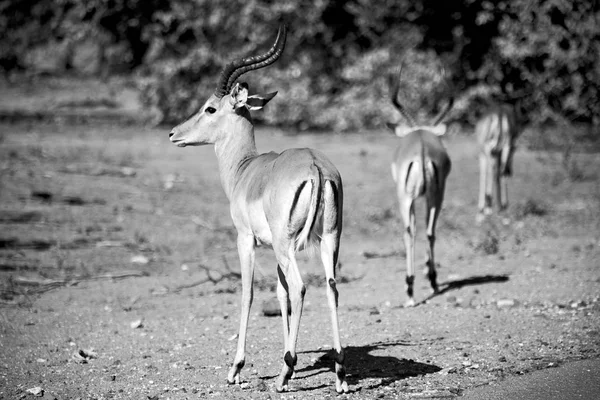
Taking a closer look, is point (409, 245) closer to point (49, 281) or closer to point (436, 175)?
point (436, 175)

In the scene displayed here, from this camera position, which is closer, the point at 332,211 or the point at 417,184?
the point at 332,211

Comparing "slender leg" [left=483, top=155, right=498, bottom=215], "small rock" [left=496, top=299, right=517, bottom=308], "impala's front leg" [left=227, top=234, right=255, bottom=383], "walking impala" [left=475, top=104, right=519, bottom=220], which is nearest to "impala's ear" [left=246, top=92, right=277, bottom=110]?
"impala's front leg" [left=227, top=234, right=255, bottom=383]

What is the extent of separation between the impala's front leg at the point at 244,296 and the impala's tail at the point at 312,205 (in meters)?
0.52

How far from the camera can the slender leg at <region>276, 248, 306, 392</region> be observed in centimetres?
548

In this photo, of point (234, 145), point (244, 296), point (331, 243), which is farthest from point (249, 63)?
point (244, 296)

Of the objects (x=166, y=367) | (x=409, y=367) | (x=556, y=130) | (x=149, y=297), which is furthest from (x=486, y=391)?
(x=556, y=130)

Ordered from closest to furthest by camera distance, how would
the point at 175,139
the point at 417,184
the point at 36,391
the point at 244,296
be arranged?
1. the point at 36,391
2. the point at 244,296
3. the point at 175,139
4. the point at 417,184

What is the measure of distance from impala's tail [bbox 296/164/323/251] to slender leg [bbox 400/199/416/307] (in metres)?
3.02

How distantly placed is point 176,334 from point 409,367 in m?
2.29

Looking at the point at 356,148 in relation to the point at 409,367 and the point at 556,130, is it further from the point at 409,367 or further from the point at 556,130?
the point at 409,367

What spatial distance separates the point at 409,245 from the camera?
27.9ft

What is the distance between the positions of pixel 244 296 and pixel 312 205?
3.06 ft

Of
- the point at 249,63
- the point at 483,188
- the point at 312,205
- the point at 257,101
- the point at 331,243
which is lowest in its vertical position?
the point at 483,188

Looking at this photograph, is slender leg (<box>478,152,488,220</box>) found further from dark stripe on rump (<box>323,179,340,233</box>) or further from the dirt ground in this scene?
dark stripe on rump (<box>323,179,340,233</box>)
